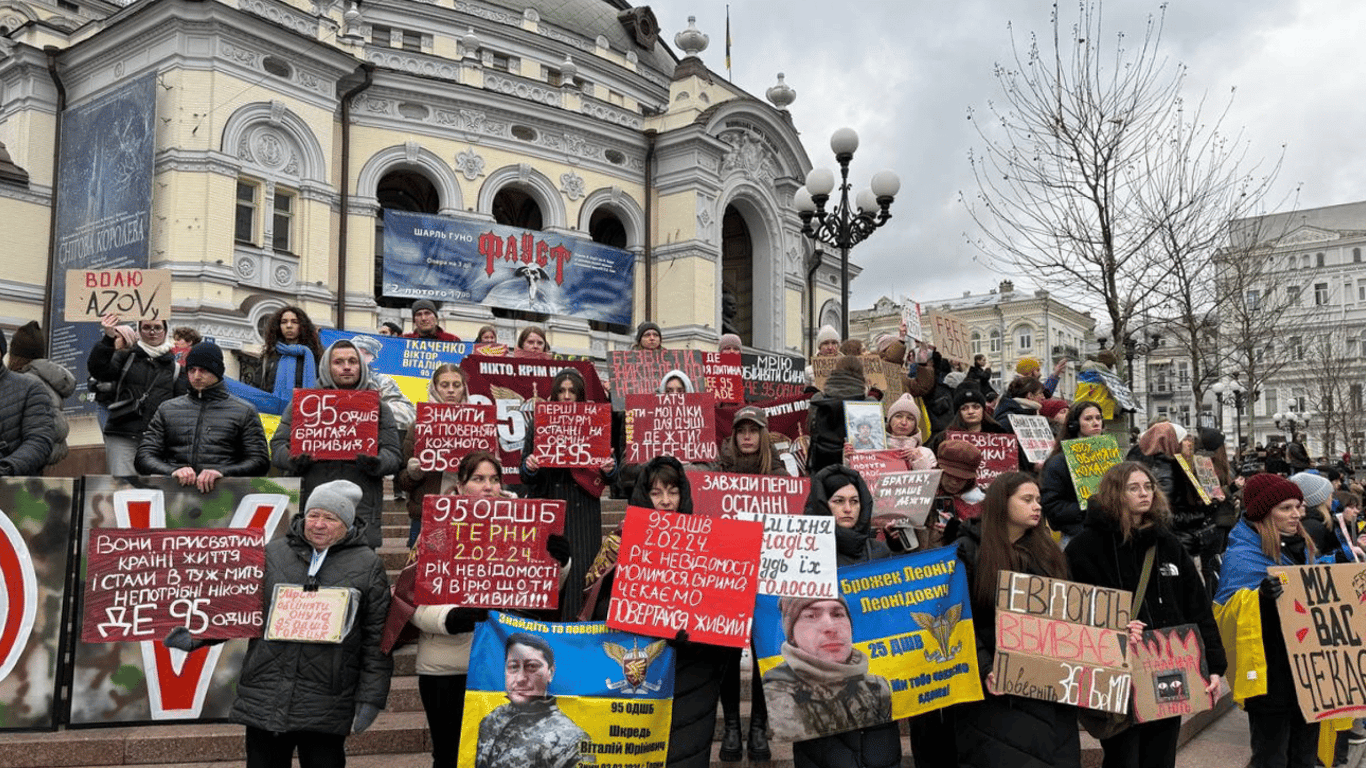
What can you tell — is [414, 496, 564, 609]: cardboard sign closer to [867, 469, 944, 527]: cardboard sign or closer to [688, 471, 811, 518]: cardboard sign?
[688, 471, 811, 518]: cardboard sign

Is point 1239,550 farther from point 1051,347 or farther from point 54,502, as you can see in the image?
point 1051,347

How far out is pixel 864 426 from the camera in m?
7.74

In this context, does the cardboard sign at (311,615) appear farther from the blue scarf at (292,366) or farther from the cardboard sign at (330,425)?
the blue scarf at (292,366)

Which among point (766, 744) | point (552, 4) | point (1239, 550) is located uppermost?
point (552, 4)

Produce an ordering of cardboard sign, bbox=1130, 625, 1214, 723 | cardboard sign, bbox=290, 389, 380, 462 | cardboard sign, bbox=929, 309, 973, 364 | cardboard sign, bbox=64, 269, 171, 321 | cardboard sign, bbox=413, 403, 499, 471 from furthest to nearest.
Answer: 1. cardboard sign, bbox=929, 309, 973, 364
2. cardboard sign, bbox=64, 269, 171, 321
3. cardboard sign, bbox=413, 403, 499, 471
4. cardboard sign, bbox=290, 389, 380, 462
5. cardboard sign, bbox=1130, 625, 1214, 723

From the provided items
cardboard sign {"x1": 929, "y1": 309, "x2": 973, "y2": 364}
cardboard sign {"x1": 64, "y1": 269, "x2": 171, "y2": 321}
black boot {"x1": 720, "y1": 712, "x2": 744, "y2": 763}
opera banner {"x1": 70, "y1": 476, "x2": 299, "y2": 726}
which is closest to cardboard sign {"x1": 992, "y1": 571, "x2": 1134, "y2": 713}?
black boot {"x1": 720, "y1": 712, "x2": 744, "y2": 763}

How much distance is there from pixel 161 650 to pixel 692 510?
3.16m

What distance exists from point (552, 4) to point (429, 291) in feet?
51.2

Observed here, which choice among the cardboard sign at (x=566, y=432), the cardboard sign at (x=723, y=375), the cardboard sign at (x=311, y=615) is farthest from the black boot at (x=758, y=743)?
the cardboard sign at (x=723, y=375)

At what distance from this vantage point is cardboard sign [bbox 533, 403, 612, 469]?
265 inches

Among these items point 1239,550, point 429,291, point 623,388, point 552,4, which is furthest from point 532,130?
point 1239,550

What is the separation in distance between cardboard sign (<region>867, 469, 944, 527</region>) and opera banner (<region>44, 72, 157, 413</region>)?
64.2 ft

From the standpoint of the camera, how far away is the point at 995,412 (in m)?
10.4

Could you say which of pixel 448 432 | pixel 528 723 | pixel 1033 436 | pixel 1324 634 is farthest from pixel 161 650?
pixel 1033 436
